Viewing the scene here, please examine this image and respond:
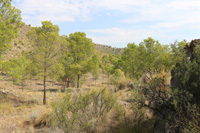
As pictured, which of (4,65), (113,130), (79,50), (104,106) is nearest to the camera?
(113,130)

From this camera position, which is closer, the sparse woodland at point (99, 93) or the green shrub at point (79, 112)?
the sparse woodland at point (99, 93)

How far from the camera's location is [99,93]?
23.9 ft

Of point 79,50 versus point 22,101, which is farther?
point 79,50

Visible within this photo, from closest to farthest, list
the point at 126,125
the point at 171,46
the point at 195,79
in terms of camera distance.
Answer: the point at 195,79 < the point at 171,46 < the point at 126,125

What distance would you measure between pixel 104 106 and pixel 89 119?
3.94 ft

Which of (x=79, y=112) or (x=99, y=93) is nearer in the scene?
(x=79, y=112)

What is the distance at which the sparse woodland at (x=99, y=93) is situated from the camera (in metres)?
4.09

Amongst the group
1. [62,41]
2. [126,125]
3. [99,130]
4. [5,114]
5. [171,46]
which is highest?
[62,41]

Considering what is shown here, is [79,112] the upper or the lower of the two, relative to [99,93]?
lower

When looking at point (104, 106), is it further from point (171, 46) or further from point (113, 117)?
point (171, 46)

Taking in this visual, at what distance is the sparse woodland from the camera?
409 centimetres

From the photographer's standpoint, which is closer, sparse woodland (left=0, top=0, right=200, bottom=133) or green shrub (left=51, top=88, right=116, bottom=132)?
sparse woodland (left=0, top=0, right=200, bottom=133)

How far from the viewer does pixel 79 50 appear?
2312 cm

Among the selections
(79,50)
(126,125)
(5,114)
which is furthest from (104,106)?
(79,50)
